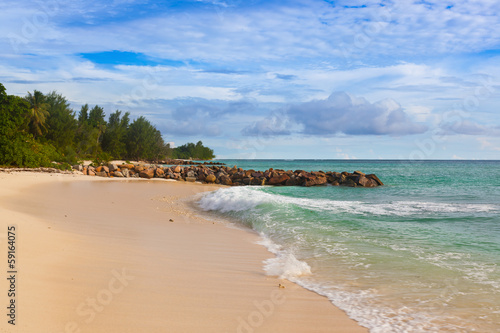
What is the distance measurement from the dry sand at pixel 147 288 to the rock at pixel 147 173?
90.5 ft

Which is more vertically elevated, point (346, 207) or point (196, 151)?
point (196, 151)

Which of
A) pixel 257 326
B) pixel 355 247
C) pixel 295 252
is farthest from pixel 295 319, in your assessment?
pixel 355 247

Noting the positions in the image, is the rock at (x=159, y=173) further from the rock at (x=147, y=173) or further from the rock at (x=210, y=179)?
the rock at (x=210, y=179)

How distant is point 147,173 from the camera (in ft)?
116

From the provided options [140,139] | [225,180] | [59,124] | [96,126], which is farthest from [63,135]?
[225,180]

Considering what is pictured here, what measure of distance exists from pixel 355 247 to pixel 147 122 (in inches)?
3368

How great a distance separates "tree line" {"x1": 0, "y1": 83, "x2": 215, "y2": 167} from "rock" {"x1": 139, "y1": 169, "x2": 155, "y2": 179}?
339 inches

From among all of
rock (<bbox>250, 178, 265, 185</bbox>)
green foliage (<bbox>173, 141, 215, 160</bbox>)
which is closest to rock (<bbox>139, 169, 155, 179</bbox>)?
rock (<bbox>250, 178, 265, 185</bbox>)

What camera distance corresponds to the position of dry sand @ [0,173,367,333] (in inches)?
143

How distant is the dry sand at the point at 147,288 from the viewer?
364 cm

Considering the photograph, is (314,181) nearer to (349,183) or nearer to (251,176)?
(349,183)

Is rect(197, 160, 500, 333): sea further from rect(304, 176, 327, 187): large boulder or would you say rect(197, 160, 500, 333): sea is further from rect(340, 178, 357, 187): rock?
rect(304, 176, 327, 187): large boulder

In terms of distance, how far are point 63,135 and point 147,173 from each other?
27149mm

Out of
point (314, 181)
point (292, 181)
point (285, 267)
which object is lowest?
point (285, 267)
